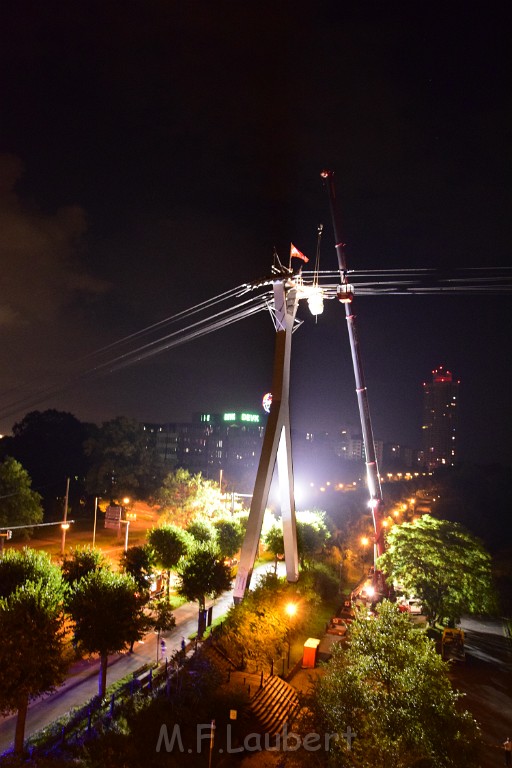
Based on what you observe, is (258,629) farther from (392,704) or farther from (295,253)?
(295,253)

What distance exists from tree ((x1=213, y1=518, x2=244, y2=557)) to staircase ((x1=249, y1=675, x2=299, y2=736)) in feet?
64.9

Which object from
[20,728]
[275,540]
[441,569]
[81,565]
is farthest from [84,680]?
[275,540]

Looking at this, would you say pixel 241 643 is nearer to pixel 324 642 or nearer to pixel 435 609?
pixel 324 642

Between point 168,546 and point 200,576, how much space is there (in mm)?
5665

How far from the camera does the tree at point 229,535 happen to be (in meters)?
40.6

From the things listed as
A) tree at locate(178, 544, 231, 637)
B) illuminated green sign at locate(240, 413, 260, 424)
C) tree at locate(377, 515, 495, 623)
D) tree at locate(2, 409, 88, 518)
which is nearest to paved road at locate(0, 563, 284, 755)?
tree at locate(178, 544, 231, 637)

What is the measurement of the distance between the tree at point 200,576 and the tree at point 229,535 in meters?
10.7

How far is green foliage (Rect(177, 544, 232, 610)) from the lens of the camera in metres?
28.1

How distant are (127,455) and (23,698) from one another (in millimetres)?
50565

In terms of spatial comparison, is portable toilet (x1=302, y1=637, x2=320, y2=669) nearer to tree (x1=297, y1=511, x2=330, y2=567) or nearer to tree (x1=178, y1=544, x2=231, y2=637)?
tree (x1=178, y1=544, x2=231, y2=637)

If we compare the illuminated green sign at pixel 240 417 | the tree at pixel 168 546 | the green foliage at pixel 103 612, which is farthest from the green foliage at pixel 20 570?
the illuminated green sign at pixel 240 417

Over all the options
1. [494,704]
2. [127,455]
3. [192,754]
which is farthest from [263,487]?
[127,455]

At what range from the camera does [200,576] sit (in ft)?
92.4

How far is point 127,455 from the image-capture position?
213 feet
